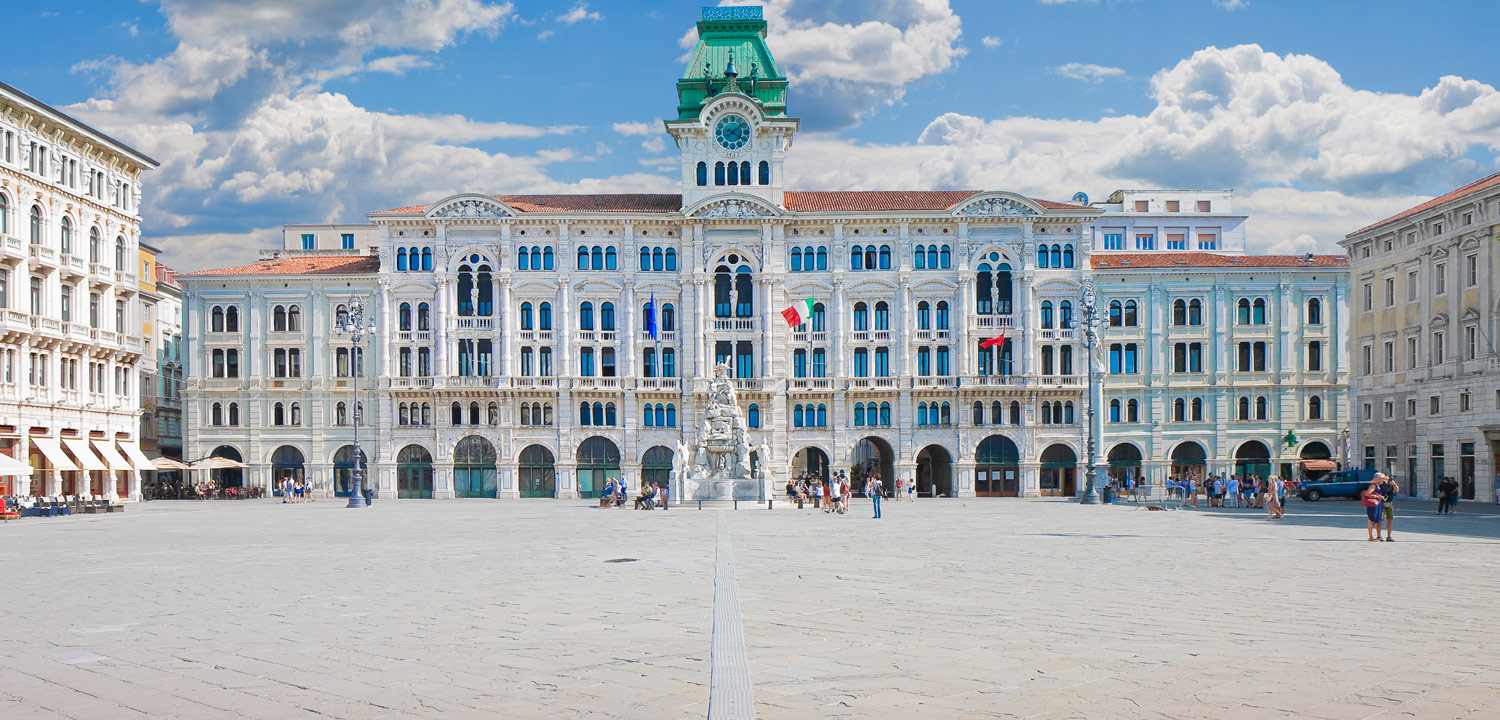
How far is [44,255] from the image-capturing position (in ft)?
185

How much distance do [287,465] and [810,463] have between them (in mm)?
30596

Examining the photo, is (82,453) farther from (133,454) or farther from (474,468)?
(474,468)

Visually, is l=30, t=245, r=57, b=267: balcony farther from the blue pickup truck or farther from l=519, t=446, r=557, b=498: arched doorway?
the blue pickup truck

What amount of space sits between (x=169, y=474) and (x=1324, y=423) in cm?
6832

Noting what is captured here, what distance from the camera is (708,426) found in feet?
202

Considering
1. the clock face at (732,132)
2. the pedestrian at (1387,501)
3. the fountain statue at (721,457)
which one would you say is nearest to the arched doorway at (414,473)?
the fountain statue at (721,457)

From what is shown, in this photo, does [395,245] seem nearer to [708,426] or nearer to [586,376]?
[586,376]

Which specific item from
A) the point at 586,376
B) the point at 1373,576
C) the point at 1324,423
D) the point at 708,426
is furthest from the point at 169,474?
Result: the point at 1373,576

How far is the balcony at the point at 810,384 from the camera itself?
77.7 meters

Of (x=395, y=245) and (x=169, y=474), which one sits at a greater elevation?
(x=395, y=245)

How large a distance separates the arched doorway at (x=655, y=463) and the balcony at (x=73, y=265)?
3098 cm

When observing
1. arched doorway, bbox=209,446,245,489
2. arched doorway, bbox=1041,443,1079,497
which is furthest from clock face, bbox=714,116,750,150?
arched doorway, bbox=209,446,245,489

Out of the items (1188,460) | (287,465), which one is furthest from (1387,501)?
(287,465)

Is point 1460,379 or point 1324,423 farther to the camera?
point 1324,423
